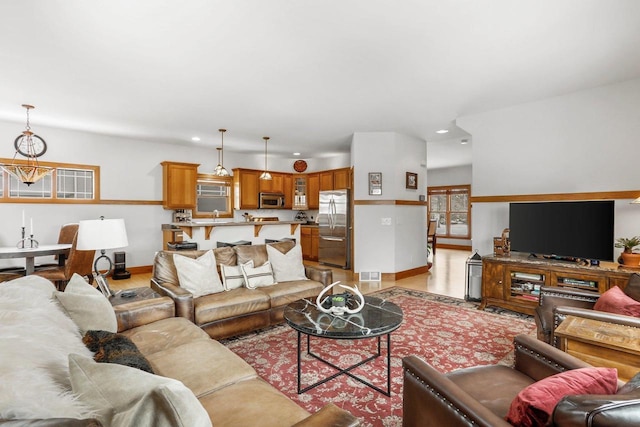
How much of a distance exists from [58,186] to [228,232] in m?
3.20

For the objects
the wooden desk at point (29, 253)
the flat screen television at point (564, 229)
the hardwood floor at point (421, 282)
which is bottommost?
the hardwood floor at point (421, 282)

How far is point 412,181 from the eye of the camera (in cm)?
612

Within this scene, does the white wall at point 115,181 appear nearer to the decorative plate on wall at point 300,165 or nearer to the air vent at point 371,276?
the decorative plate on wall at point 300,165

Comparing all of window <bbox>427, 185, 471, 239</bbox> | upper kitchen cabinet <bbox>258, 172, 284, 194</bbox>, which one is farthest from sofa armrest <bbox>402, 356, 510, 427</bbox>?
window <bbox>427, 185, 471, 239</bbox>

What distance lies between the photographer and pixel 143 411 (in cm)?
83

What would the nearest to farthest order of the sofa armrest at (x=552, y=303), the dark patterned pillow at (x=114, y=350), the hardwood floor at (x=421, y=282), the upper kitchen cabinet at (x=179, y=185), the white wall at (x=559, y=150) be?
the dark patterned pillow at (x=114, y=350)
the sofa armrest at (x=552, y=303)
the white wall at (x=559, y=150)
the hardwood floor at (x=421, y=282)
the upper kitchen cabinet at (x=179, y=185)

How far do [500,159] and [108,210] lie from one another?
6.85 meters

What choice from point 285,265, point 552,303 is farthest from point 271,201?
point 552,303

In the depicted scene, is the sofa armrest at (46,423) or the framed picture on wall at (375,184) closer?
the sofa armrest at (46,423)

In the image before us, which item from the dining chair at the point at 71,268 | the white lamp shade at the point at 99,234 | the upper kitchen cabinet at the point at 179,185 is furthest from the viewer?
the upper kitchen cabinet at the point at 179,185

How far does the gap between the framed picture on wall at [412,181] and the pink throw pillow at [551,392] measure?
5.11 metres

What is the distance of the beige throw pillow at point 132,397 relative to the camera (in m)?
0.83

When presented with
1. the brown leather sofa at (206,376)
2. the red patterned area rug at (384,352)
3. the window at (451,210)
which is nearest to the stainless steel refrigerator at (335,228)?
the red patterned area rug at (384,352)

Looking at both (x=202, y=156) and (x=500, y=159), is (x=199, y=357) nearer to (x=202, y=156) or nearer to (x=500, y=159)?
(x=500, y=159)
